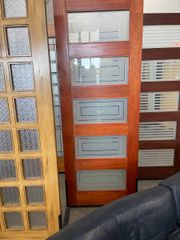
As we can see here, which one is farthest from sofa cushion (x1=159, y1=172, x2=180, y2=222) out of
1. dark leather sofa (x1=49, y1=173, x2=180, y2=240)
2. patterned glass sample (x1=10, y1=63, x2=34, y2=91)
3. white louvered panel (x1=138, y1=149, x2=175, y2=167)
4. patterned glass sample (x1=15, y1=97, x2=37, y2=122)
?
white louvered panel (x1=138, y1=149, x2=175, y2=167)

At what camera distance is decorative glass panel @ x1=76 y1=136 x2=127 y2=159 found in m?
2.09

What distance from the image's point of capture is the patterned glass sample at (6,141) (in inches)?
63.2

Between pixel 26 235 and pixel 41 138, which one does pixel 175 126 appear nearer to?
pixel 41 138

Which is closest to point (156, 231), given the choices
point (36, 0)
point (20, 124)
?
point (20, 124)

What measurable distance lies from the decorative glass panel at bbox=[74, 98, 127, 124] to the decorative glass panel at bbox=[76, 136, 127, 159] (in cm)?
18

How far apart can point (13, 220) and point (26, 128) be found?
0.82 m

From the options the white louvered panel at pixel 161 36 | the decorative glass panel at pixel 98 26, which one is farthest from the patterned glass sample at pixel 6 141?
the white louvered panel at pixel 161 36

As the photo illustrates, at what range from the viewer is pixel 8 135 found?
5.29 feet

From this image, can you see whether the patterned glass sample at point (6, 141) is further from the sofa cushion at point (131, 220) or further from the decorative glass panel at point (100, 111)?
the sofa cushion at point (131, 220)

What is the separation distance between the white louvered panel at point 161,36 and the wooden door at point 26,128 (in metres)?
1.30

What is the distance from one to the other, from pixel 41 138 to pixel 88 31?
975mm

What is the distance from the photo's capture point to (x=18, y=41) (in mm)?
1451

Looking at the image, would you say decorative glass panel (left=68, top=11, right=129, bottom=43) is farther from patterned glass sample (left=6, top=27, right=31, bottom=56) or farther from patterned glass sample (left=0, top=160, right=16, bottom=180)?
patterned glass sample (left=0, top=160, right=16, bottom=180)

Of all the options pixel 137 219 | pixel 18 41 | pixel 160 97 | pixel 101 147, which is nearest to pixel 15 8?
pixel 18 41
